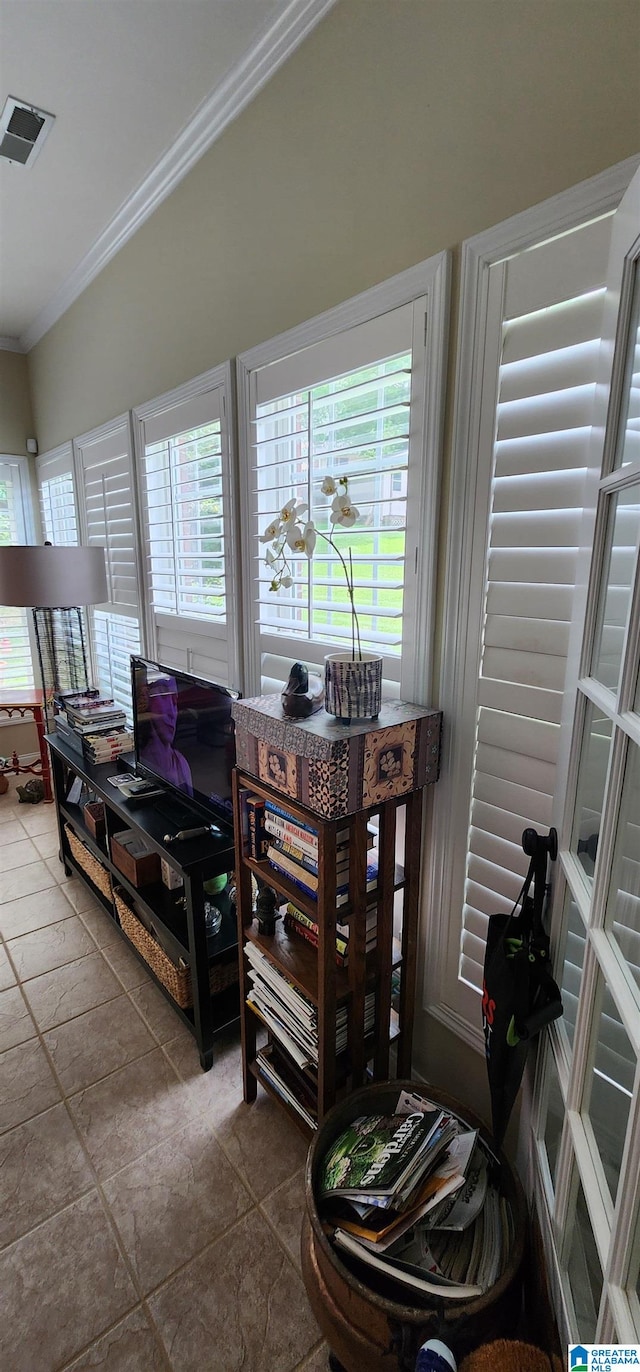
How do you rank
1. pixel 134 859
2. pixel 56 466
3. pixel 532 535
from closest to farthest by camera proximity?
pixel 532 535 → pixel 134 859 → pixel 56 466

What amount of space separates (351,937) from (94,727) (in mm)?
1763

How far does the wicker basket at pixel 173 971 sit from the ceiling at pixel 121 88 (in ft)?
7.98

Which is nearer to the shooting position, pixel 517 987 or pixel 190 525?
pixel 517 987

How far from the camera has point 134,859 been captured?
1909mm

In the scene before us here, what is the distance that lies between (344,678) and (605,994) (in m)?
0.65

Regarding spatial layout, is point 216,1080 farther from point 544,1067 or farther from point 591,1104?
point 591,1104

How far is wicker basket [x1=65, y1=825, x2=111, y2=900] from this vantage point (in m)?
2.23

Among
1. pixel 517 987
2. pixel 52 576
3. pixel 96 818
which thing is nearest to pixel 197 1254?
pixel 517 987

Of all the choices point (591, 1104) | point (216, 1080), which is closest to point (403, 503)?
point (591, 1104)

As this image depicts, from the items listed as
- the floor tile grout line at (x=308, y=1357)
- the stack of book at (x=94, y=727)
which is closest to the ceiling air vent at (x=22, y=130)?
the stack of book at (x=94, y=727)

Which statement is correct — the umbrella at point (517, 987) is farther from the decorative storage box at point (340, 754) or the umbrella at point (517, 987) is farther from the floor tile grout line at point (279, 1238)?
the floor tile grout line at point (279, 1238)

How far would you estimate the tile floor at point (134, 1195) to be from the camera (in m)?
1.08

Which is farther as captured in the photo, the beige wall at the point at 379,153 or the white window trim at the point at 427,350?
the white window trim at the point at 427,350

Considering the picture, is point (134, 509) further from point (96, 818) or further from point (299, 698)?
point (299, 698)
